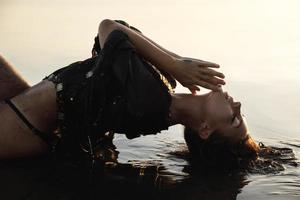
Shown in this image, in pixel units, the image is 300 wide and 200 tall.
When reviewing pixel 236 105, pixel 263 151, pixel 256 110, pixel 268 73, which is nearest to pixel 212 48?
pixel 268 73

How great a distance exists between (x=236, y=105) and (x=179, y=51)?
418 cm

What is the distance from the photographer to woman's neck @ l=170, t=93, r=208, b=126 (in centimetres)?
387

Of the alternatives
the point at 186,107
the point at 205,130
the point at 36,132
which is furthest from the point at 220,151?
the point at 36,132

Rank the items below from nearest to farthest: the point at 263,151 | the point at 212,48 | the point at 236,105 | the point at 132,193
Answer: the point at 132,193
the point at 236,105
the point at 263,151
the point at 212,48

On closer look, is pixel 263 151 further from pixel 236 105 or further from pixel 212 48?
pixel 212 48

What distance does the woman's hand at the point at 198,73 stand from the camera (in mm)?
3740

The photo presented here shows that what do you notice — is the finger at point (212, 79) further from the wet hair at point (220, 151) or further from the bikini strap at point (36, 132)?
the bikini strap at point (36, 132)

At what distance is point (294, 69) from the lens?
777 cm

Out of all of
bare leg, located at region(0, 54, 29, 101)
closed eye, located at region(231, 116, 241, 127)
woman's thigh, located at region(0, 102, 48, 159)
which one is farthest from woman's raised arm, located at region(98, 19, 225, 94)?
woman's thigh, located at region(0, 102, 48, 159)

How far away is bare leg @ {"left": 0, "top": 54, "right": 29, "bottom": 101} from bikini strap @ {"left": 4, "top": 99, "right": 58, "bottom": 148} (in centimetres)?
18

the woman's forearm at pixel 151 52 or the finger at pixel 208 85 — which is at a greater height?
the woman's forearm at pixel 151 52

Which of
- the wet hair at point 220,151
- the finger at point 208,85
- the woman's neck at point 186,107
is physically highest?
the finger at point 208,85

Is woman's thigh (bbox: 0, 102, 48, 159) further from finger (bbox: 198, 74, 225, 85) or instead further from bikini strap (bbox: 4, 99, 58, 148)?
finger (bbox: 198, 74, 225, 85)

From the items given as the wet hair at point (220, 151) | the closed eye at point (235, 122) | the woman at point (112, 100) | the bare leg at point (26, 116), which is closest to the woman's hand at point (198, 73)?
the woman at point (112, 100)
